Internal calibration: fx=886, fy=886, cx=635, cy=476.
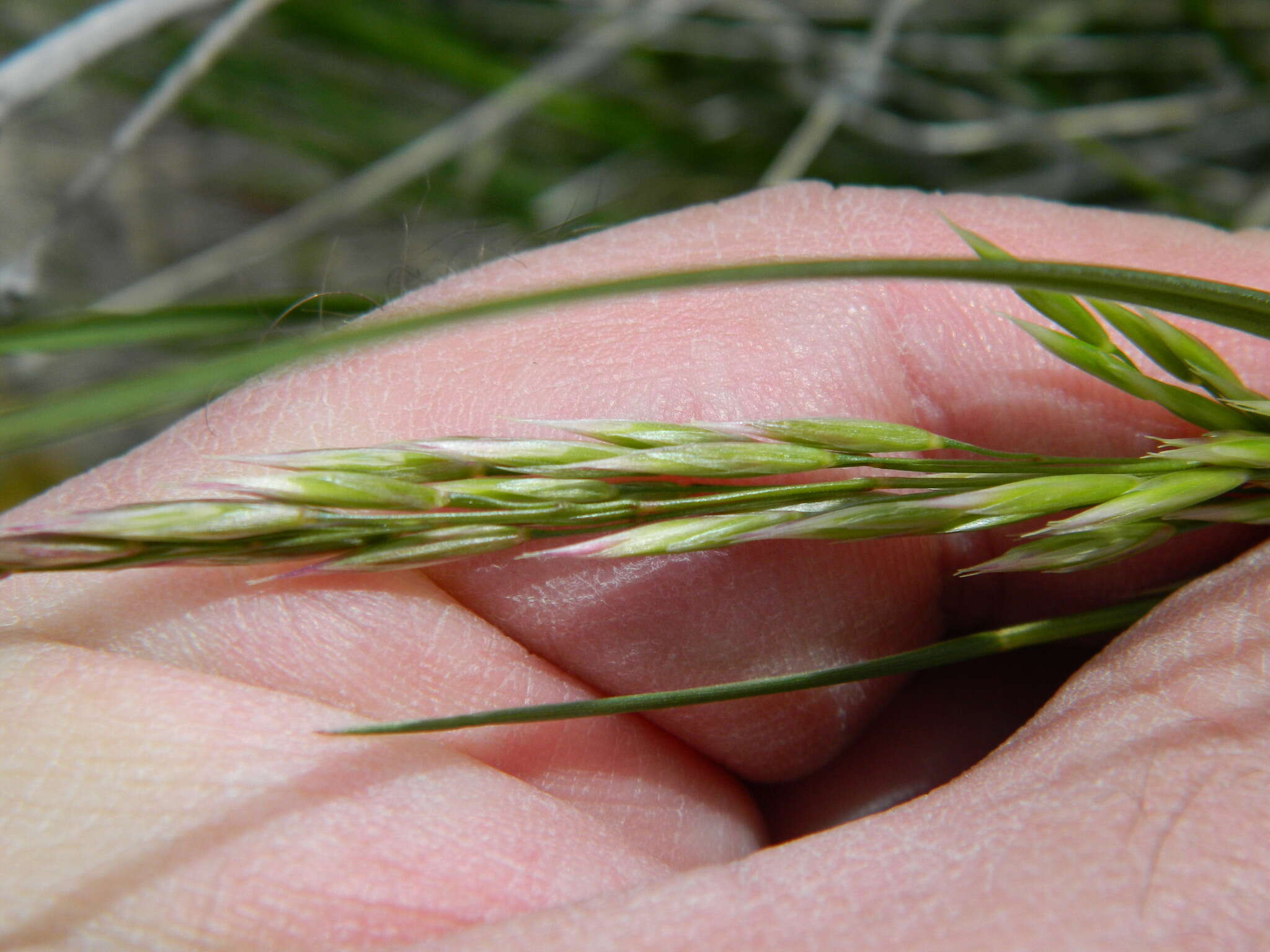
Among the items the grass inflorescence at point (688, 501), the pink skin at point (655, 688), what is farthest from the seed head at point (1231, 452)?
the pink skin at point (655, 688)

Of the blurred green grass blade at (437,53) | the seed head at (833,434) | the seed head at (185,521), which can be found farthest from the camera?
the blurred green grass blade at (437,53)

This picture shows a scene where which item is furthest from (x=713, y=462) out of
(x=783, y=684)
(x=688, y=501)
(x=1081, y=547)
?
(x=1081, y=547)

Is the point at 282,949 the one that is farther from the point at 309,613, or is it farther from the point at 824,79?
the point at 824,79

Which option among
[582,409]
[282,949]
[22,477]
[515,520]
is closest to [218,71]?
[22,477]

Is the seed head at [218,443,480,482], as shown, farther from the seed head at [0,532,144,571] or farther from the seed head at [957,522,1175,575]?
the seed head at [957,522,1175,575]

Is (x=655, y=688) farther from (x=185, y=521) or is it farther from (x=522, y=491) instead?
(x=185, y=521)

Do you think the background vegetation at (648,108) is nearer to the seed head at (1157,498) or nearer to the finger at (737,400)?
the finger at (737,400)
